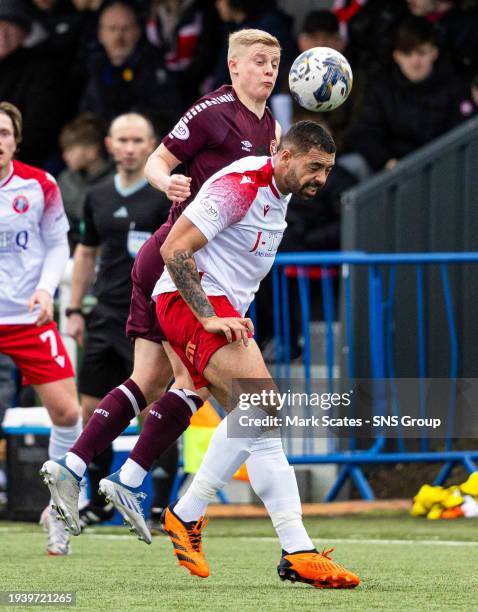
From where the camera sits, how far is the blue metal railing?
9.70 m

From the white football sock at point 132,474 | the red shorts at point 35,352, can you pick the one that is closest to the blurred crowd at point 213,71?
the red shorts at point 35,352

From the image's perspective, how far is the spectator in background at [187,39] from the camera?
41.9 ft

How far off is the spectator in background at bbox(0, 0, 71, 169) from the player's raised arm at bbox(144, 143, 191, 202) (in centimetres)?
655

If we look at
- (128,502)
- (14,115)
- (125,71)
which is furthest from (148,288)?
(125,71)

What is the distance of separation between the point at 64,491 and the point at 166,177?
1.35 metres

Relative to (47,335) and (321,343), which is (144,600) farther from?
(321,343)

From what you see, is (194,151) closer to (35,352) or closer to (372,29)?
(35,352)

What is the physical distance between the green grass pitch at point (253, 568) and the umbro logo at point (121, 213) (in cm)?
181

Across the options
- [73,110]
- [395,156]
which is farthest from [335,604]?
[73,110]

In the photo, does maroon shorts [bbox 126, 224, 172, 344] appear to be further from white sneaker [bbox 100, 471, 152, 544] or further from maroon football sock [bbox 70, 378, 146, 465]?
white sneaker [bbox 100, 471, 152, 544]

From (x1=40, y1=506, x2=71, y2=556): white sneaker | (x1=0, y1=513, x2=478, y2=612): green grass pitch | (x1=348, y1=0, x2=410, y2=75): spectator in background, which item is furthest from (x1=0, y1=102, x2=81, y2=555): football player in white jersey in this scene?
(x1=348, y1=0, x2=410, y2=75): spectator in background

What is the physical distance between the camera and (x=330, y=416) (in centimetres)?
1005

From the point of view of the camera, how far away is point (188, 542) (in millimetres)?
5941

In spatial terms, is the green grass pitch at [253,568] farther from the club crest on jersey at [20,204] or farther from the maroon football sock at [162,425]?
the club crest on jersey at [20,204]
